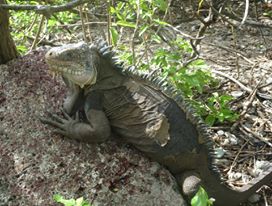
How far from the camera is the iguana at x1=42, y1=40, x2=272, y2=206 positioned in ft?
9.30

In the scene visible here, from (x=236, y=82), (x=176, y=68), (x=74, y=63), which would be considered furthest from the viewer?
(x=236, y=82)

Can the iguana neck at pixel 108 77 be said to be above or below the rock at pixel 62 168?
above

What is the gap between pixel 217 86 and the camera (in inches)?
184

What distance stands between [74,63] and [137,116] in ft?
1.72

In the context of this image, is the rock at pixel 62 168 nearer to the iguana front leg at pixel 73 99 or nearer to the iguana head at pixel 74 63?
the iguana front leg at pixel 73 99

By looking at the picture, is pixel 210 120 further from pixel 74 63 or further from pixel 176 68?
pixel 74 63

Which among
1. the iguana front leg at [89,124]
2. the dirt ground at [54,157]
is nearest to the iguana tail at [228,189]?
the dirt ground at [54,157]

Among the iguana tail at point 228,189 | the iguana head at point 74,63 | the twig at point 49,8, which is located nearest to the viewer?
the twig at point 49,8

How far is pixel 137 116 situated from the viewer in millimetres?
2928

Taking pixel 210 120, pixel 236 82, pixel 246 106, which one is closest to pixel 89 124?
pixel 210 120

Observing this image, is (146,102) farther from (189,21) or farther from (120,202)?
(189,21)

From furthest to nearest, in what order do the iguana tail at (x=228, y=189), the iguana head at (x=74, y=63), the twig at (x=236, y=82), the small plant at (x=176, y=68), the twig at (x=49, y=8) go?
the twig at (x=236, y=82) < the small plant at (x=176, y=68) < the iguana tail at (x=228, y=189) < the iguana head at (x=74, y=63) < the twig at (x=49, y=8)

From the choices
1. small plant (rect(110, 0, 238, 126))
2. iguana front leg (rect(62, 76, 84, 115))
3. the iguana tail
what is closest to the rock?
iguana front leg (rect(62, 76, 84, 115))

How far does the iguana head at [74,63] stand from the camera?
107 inches
